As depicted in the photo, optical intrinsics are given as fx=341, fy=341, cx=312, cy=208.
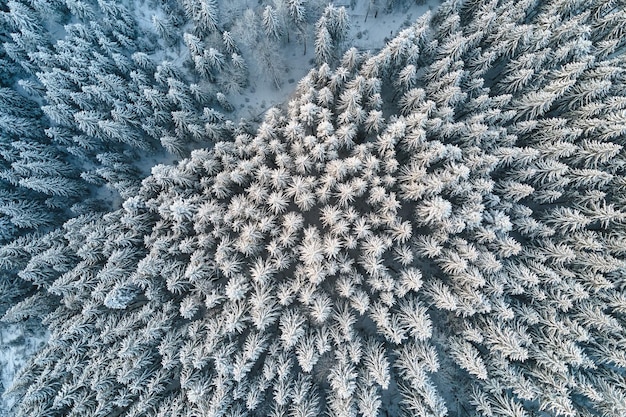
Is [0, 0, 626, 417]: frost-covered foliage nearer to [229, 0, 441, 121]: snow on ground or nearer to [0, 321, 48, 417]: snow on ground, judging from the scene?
[0, 321, 48, 417]: snow on ground

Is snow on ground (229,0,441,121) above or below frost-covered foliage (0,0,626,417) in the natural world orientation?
above

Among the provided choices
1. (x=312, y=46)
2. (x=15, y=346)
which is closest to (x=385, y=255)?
(x=312, y=46)

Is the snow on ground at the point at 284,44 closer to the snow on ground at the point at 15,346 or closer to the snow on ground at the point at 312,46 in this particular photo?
the snow on ground at the point at 312,46

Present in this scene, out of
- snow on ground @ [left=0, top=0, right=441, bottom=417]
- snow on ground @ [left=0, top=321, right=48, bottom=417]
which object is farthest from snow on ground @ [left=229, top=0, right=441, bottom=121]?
snow on ground @ [left=0, top=321, right=48, bottom=417]

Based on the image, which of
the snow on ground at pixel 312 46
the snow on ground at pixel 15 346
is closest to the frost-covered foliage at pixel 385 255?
the snow on ground at pixel 15 346

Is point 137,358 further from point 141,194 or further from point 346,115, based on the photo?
point 346,115

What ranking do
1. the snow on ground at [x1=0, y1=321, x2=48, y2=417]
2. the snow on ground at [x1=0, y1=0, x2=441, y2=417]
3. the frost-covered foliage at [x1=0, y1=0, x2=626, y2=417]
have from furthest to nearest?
the snow on ground at [x1=0, y1=0, x2=441, y2=417] → the snow on ground at [x1=0, y1=321, x2=48, y2=417] → the frost-covered foliage at [x1=0, y1=0, x2=626, y2=417]

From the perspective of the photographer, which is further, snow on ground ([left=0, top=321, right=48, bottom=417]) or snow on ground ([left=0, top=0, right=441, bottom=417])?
snow on ground ([left=0, top=0, right=441, bottom=417])

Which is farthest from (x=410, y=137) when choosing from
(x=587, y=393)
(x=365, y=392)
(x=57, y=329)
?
(x=57, y=329)
